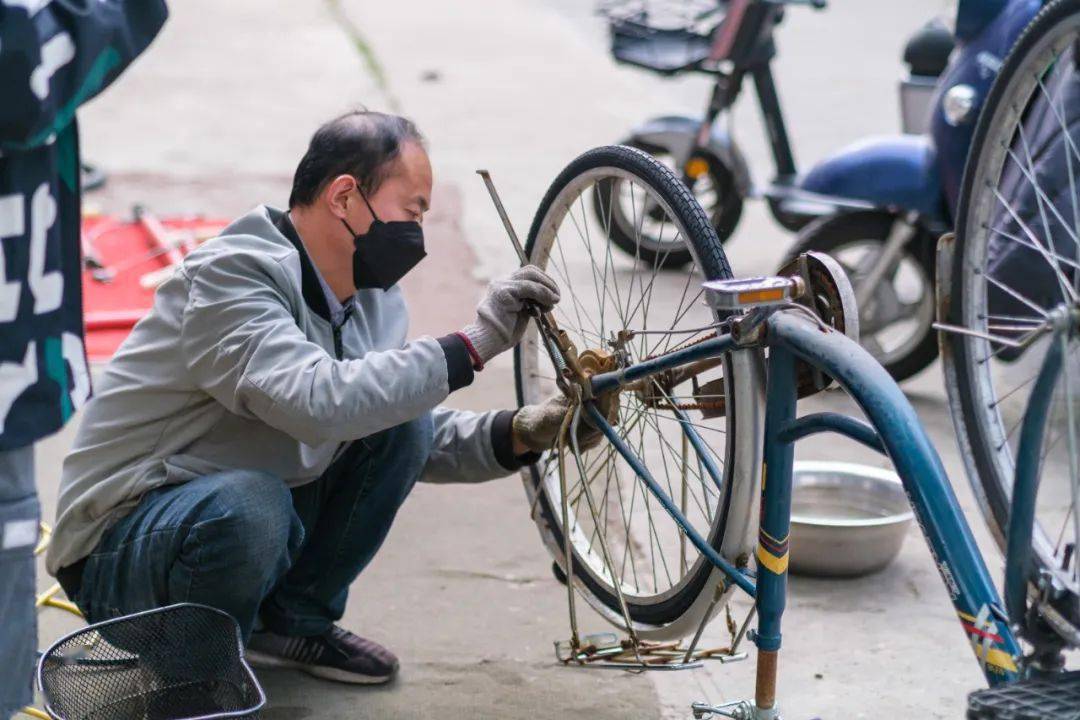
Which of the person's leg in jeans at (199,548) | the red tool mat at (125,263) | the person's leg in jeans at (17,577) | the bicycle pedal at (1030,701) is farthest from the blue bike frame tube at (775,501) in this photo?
the red tool mat at (125,263)

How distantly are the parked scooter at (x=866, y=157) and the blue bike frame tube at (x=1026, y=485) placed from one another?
1.48 metres

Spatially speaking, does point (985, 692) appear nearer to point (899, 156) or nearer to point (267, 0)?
point (899, 156)

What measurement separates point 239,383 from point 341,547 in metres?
0.47

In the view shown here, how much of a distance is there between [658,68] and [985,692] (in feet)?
12.0

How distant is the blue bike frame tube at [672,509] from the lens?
2.05 meters

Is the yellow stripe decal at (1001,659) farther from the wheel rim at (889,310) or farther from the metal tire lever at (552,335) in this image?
the wheel rim at (889,310)

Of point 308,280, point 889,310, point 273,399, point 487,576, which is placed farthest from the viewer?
point 889,310

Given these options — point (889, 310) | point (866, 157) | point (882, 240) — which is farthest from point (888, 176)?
point (889, 310)

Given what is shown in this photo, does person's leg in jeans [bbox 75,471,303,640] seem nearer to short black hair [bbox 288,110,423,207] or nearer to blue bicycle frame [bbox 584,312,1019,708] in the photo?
short black hair [bbox 288,110,423,207]

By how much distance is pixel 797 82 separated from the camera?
26.5 ft

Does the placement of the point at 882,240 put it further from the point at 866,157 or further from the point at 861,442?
the point at 861,442

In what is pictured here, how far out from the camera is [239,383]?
208 cm

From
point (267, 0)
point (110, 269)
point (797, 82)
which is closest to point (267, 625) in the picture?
point (110, 269)

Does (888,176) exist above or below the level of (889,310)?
above
